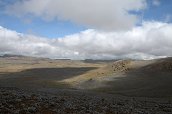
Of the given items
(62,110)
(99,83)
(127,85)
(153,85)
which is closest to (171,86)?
(153,85)

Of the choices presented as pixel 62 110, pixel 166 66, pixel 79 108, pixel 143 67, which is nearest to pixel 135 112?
pixel 79 108

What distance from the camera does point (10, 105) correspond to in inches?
1320

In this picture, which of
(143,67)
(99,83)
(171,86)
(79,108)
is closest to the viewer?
(79,108)

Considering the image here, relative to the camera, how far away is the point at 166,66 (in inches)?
4481

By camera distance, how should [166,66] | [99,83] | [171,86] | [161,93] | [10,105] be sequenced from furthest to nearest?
[166,66] → [99,83] → [171,86] → [161,93] → [10,105]

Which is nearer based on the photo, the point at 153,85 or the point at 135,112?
the point at 135,112

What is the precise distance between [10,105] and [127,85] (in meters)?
58.9

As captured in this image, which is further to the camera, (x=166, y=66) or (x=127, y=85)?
(x=166, y=66)

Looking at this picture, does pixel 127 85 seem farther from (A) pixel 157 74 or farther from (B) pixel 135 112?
(B) pixel 135 112

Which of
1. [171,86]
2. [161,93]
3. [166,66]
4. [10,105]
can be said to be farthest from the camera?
[166,66]

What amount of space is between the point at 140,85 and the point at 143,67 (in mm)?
37877

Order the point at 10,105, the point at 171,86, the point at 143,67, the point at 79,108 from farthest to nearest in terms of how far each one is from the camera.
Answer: the point at 143,67 → the point at 171,86 → the point at 79,108 → the point at 10,105

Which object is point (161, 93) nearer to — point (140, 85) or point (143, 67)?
point (140, 85)

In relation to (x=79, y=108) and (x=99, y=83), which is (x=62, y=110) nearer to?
(x=79, y=108)
